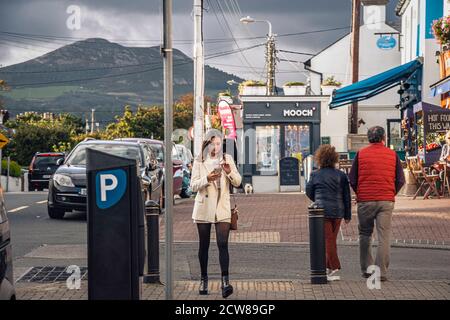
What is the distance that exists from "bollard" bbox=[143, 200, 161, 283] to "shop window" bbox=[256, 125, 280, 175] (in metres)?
32.5

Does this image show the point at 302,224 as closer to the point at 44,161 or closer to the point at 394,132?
the point at 44,161

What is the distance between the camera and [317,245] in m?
10.8

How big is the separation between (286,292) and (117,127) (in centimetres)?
8768

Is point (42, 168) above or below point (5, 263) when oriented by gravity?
below

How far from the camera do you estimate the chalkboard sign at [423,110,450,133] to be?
25141 mm

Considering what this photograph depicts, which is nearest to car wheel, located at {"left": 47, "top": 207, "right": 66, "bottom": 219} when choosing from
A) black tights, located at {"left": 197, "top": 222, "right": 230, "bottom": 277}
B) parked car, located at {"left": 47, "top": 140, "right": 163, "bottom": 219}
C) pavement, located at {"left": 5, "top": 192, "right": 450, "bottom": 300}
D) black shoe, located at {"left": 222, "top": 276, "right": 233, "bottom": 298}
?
parked car, located at {"left": 47, "top": 140, "right": 163, "bottom": 219}

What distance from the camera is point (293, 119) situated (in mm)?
45562

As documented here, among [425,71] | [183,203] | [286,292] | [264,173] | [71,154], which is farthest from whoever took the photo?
[264,173]

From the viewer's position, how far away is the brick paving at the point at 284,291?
994cm

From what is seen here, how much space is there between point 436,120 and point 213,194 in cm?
1594

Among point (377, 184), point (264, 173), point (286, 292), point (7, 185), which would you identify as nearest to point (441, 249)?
point (377, 184)

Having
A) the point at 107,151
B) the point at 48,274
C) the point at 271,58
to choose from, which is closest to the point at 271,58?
the point at 271,58

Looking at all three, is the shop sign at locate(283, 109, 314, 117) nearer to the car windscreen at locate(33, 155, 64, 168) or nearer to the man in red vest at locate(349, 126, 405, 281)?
the car windscreen at locate(33, 155, 64, 168)
